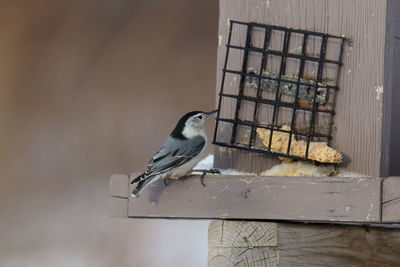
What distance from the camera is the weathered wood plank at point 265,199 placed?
4051 millimetres

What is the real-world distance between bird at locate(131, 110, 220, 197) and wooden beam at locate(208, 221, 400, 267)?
0.29 metres

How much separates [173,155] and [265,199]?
643 millimetres

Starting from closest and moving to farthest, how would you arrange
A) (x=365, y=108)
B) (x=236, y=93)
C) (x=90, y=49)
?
(x=365, y=108), (x=236, y=93), (x=90, y=49)

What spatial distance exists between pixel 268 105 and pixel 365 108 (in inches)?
18.0

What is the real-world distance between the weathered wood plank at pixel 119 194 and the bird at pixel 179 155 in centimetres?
6

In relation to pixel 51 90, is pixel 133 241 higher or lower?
lower

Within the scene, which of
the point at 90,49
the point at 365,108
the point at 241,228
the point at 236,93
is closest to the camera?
the point at 241,228

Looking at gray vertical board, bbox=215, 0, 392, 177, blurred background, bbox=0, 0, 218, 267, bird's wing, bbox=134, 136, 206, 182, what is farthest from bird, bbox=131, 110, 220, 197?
blurred background, bbox=0, 0, 218, 267

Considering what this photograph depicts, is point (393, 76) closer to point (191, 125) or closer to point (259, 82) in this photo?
point (259, 82)

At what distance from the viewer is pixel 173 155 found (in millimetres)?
4715

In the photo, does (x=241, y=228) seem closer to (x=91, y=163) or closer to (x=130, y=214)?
(x=130, y=214)

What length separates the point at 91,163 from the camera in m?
8.32

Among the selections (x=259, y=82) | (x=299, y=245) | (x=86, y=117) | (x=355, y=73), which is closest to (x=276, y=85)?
(x=259, y=82)

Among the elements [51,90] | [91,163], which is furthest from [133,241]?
[51,90]
